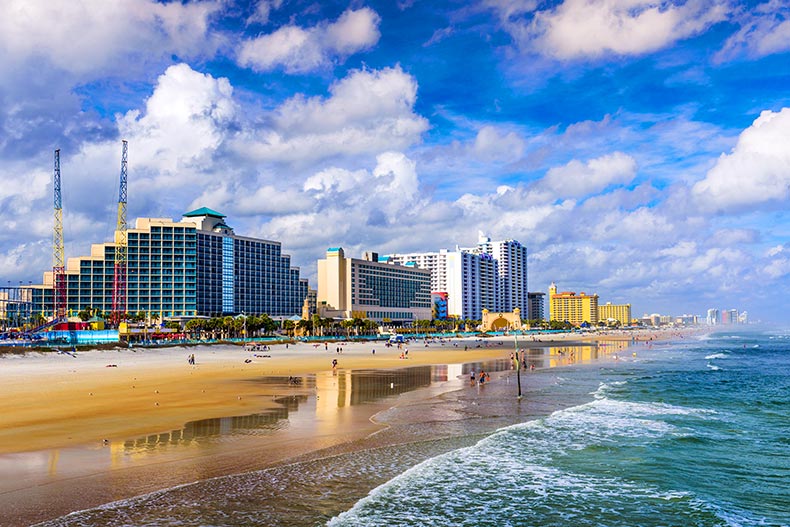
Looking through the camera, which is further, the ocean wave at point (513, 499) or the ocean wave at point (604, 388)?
the ocean wave at point (604, 388)

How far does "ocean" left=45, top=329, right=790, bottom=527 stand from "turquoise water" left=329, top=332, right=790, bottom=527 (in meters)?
0.05

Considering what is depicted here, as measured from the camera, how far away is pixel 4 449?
22.8 m

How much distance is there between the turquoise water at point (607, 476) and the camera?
1712 cm

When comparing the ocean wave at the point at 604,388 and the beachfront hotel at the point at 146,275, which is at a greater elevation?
the beachfront hotel at the point at 146,275

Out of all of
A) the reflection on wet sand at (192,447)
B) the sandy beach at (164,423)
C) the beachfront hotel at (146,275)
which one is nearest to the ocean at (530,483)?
the sandy beach at (164,423)

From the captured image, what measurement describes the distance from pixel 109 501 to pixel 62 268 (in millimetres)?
179320

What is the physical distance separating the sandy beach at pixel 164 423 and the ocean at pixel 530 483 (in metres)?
1.71

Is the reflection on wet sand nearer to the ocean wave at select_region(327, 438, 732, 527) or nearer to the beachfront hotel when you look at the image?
the ocean wave at select_region(327, 438, 732, 527)

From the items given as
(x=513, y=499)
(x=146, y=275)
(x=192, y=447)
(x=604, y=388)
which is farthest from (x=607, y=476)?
(x=146, y=275)

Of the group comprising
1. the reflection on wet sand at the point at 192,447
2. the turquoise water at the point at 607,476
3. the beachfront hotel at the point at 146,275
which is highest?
the beachfront hotel at the point at 146,275

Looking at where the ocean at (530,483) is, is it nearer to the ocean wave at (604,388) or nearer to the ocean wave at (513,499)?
the ocean wave at (513,499)

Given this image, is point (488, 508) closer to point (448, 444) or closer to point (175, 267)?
point (448, 444)

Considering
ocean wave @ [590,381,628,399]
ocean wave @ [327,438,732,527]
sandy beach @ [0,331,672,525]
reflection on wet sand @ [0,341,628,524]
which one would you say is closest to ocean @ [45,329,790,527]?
ocean wave @ [327,438,732,527]

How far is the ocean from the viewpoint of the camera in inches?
649
